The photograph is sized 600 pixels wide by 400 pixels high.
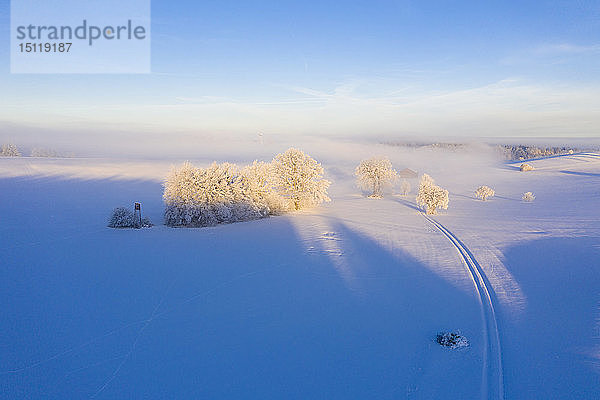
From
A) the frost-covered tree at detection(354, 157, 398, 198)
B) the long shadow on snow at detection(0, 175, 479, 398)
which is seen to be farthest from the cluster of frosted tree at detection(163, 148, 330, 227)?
the frost-covered tree at detection(354, 157, 398, 198)

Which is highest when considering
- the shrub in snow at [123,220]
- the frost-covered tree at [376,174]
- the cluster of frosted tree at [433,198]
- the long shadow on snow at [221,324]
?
the frost-covered tree at [376,174]

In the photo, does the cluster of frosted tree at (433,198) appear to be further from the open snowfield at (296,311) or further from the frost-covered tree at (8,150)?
the frost-covered tree at (8,150)

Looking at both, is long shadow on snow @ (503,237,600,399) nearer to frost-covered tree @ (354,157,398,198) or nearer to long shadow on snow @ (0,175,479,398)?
long shadow on snow @ (0,175,479,398)

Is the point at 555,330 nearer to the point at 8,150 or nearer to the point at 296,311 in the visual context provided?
the point at 296,311

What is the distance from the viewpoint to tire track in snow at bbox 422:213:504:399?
6516 mm

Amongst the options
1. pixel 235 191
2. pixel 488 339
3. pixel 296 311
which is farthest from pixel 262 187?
pixel 488 339

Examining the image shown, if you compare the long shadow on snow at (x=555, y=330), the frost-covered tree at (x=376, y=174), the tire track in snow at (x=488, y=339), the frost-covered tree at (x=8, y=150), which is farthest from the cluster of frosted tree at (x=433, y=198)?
the frost-covered tree at (x=8, y=150)

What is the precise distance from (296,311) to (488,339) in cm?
500

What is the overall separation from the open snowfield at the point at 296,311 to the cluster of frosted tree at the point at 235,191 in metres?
1.69

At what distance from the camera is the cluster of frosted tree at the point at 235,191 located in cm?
2081

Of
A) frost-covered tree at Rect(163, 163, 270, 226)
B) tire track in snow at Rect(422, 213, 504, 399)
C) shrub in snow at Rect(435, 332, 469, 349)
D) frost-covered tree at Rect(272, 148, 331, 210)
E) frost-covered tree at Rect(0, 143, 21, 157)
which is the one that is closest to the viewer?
tire track in snow at Rect(422, 213, 504, 399)

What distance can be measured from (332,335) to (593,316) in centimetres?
723

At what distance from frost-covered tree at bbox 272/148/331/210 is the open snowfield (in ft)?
27.2

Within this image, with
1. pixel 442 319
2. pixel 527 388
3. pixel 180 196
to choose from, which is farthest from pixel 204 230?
pixel 527 388
